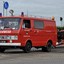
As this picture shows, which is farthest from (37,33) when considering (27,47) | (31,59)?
(31,59)

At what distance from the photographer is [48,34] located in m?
25.5

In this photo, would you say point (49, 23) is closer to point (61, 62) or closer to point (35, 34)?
point (35, 34)

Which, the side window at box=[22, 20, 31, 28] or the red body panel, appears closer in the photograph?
the red body panel

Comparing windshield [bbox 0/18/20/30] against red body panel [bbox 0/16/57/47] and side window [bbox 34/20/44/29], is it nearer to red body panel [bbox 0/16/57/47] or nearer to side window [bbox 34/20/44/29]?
red body panel [bbox 0/16/57/47]

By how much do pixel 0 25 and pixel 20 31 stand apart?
1.50m

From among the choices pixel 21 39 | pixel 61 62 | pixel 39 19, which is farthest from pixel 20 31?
pixel 61 62

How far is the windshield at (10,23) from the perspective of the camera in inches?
895

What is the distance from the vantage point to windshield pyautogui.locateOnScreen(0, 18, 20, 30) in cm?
2273

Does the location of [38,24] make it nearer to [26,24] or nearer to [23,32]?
[26,24]

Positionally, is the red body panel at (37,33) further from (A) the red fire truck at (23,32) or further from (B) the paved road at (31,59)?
(B) the paved road at (31,59)

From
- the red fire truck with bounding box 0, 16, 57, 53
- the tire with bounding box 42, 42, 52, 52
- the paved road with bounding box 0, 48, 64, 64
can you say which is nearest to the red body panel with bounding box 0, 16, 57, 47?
the red fire truck with bounding box 0, 16, 57, 53

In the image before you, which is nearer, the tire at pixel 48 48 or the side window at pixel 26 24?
the side window at pixel 26 24

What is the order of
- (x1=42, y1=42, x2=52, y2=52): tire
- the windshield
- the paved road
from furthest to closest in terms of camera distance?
(x1=42, y1=42, x2=52, y2=52): tire < the windshield < the paved road

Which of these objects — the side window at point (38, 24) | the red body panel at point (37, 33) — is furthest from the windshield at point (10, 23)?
the side window at point (38, 24)
